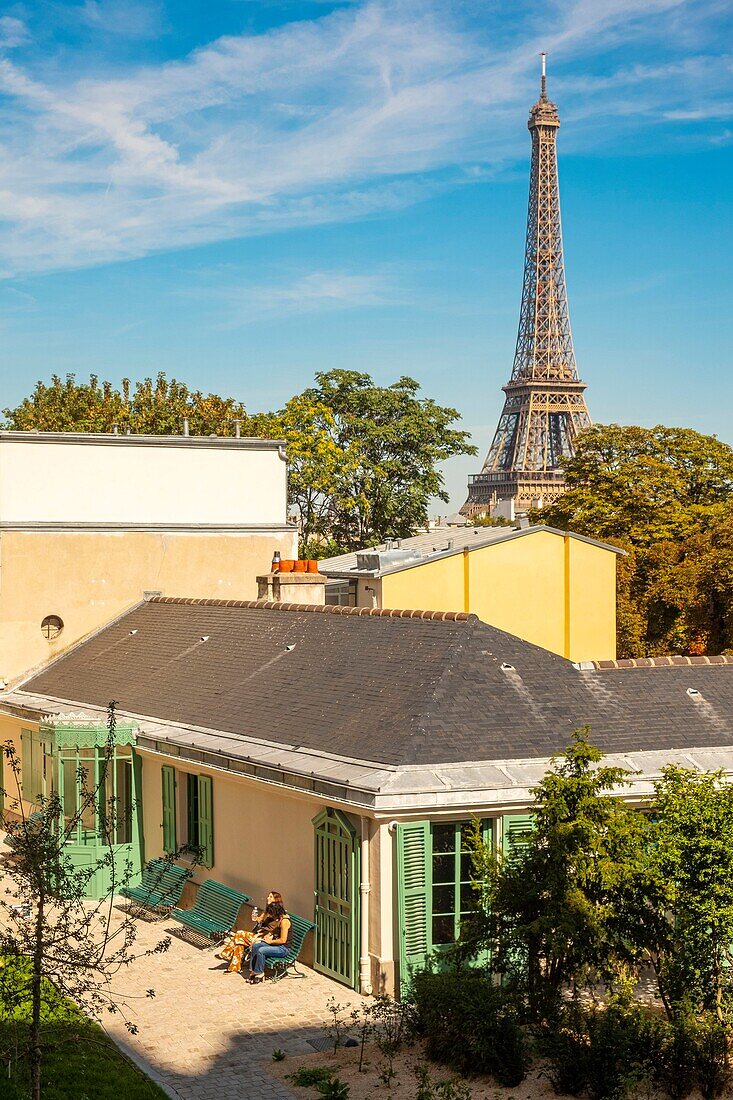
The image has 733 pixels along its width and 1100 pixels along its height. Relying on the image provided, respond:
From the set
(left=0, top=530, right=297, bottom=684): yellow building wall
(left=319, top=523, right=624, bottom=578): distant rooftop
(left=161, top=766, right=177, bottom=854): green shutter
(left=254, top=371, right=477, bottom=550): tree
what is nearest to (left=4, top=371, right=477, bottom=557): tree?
(left=254, top=371, right=477, bottom=550): tree

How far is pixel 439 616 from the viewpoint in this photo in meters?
19.7

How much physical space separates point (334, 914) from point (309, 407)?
46.9m

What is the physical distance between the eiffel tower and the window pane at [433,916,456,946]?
8760 centimetres

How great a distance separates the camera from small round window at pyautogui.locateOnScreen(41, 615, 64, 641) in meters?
29.3

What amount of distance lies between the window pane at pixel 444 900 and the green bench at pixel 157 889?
16.6 ft

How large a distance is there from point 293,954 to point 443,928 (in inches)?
83.4

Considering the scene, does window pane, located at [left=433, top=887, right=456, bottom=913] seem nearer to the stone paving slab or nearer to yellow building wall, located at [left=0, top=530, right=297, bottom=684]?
the stone paving slab

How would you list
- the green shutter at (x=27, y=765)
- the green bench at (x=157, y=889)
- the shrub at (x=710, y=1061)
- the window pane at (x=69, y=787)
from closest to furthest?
the shrub at (x=710, y=1061), the green bench at (x=157, y=889), the window pane at (x=69, y=787), the green shutter at (x=27, y=765)

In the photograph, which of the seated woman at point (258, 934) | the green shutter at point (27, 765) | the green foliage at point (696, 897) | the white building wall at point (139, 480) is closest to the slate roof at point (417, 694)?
the green shutter at point (27, 765)

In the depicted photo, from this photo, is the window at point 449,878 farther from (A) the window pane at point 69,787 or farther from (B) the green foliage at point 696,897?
(A) the window pane at point 69,787

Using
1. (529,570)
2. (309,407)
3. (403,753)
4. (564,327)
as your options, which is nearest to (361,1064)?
(403,753)

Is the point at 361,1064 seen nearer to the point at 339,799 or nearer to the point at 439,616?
the point at 339,799

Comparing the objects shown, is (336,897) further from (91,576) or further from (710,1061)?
(91,576)

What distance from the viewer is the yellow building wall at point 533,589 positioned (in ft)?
111
